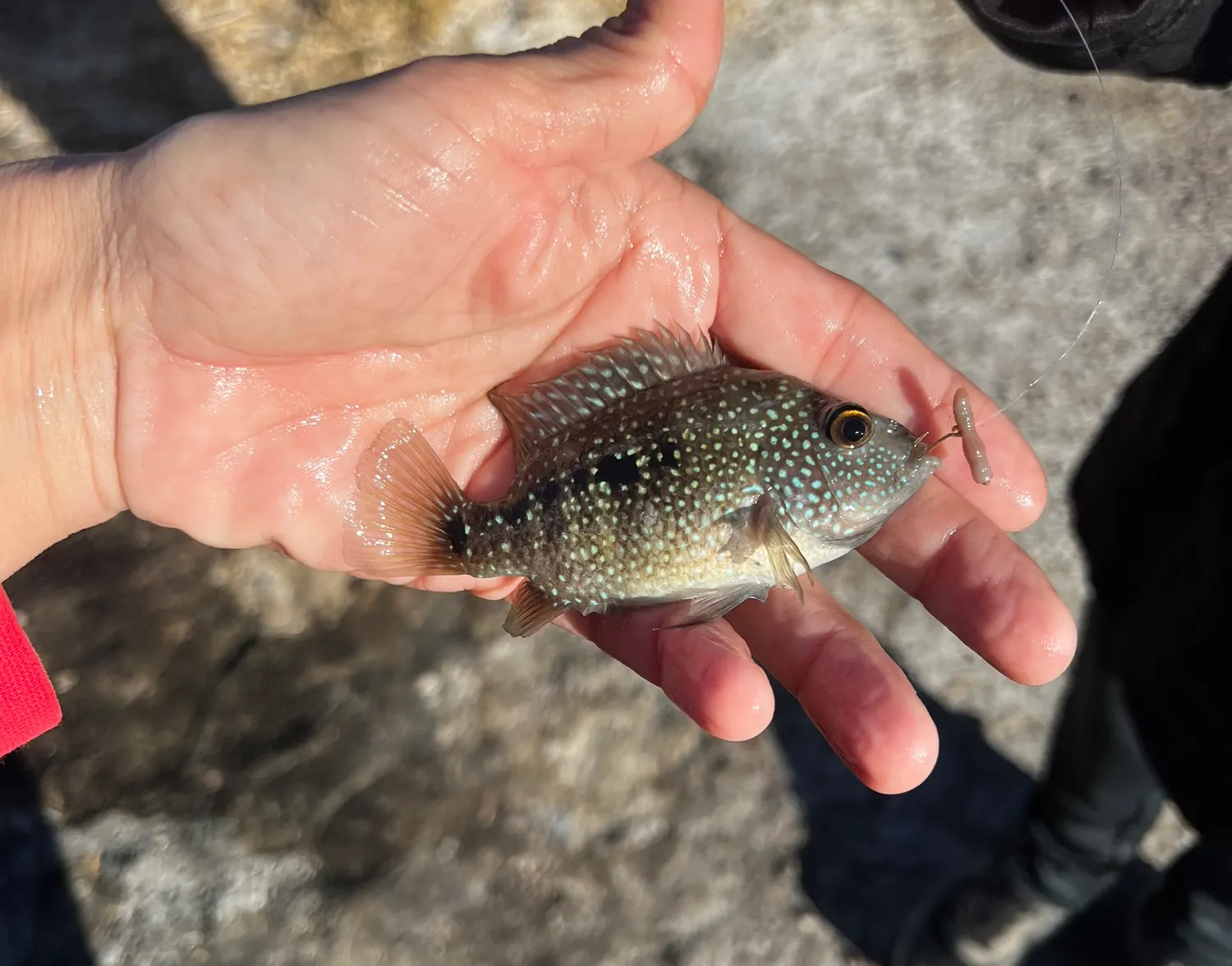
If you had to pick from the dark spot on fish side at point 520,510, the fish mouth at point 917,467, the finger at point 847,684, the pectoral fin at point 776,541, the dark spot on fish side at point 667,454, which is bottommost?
the finger at point 847,684

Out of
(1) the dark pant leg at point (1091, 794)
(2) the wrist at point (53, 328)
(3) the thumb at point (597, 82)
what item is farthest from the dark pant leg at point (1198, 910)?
(2) the wrist at point (53, 328)

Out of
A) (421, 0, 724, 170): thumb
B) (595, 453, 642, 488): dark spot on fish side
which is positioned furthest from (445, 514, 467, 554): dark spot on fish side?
(421, 0, 724, 170): thumb

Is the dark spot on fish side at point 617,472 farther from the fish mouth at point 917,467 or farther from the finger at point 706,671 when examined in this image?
the fish mouth at point 917,467

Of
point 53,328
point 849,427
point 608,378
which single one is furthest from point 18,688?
point 849,427

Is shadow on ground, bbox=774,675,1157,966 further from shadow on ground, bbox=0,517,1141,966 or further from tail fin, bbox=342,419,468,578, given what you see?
tail fin, bbox=342,419,468,578

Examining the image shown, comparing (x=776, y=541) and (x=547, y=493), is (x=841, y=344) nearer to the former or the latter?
(x=776, y=541)
